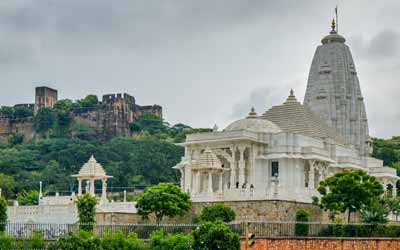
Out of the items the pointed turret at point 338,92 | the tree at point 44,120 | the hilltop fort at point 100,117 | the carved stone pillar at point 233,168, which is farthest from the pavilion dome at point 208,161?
the tree at point 44,120

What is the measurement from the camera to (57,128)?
12488 centimetres

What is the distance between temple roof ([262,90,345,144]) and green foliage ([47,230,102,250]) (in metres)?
22.7

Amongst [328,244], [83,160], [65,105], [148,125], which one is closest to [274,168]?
[328,244]

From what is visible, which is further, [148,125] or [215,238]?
[148,125]

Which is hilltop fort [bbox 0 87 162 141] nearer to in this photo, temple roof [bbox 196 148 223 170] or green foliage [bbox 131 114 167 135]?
green foliage [bbox 131 114 167 135]

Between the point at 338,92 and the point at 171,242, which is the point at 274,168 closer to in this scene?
the point at 338,92

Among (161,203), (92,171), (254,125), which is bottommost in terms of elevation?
(161,203)

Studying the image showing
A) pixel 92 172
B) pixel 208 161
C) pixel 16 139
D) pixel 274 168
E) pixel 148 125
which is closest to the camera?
pixel 208 161

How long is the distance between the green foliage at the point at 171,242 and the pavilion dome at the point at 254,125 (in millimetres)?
18417

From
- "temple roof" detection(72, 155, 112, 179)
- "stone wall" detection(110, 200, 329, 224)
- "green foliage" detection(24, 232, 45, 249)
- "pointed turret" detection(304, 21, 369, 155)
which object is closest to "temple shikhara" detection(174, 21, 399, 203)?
"stone wall" detection(110, 200, 329, 224)

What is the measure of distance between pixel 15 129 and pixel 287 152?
3244 inches

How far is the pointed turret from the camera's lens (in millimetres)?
66000

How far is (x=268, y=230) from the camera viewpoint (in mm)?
38125

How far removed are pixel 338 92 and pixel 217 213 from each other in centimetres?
2587
